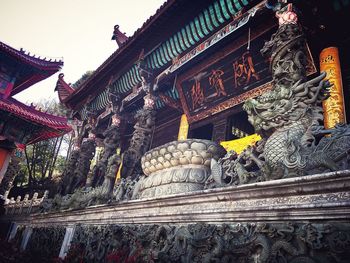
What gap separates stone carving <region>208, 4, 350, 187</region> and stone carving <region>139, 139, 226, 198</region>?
0.61 meters

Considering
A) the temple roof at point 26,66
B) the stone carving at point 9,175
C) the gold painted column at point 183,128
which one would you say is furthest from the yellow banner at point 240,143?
the temple roof at point 26,66

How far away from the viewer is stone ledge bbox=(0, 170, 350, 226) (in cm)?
203

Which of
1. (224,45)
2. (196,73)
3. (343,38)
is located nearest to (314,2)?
(343,38)

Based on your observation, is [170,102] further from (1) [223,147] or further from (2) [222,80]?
(1) [223,147]

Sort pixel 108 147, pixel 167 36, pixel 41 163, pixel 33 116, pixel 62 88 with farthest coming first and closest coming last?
pixel 41 163 < pixel 33 116 < pixel 62 88 < pixel 108 147 < pixel 167 36

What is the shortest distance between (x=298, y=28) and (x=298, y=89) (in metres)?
1.08

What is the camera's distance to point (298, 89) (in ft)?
9.59

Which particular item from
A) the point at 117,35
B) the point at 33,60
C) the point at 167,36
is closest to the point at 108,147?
the point at 167,36

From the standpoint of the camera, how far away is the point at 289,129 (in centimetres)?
282

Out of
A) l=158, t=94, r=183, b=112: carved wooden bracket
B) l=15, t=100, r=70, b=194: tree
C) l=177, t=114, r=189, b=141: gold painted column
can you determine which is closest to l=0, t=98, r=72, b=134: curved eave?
l=15, t=100, r=70, b=194: tree

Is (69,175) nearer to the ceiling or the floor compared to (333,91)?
nearer to the floor

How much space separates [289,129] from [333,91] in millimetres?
2528

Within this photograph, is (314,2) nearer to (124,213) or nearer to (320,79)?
(320,79)

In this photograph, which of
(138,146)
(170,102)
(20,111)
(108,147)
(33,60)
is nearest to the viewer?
(138,146)
